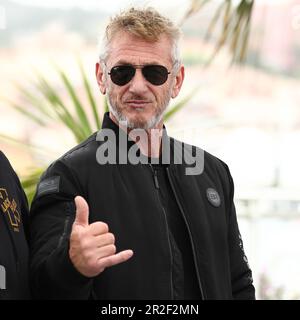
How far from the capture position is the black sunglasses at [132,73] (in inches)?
76.0

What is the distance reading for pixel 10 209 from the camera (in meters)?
1.68

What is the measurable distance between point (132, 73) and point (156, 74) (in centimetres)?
7

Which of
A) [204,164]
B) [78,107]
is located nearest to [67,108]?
[78,107]

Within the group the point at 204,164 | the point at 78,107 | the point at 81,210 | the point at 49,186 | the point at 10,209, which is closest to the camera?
the point at 81,210

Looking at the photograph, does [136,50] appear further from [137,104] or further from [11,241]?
[11,241]

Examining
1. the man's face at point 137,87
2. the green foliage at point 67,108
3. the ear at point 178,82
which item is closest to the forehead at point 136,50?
the man's face at point 137,87

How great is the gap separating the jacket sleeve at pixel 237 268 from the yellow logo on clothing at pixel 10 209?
0.67 meters

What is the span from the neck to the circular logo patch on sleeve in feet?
0.58

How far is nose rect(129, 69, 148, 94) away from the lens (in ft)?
6.30

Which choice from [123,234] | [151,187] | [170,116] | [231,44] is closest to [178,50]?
[151,187]

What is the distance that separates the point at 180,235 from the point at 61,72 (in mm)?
1700

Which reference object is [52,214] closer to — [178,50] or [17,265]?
[17,265]

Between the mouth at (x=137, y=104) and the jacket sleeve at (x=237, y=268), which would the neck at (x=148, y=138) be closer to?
the mouth at (x=137, y=104)

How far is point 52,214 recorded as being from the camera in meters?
1.77
